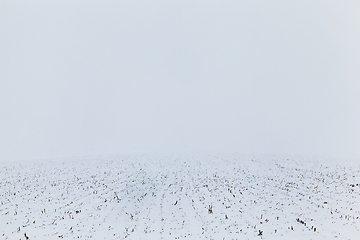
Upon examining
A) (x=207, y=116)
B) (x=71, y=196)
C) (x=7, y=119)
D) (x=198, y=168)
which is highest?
(x=207, y=116)

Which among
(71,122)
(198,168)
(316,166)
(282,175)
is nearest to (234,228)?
(282,175)

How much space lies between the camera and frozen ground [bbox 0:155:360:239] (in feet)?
39.3

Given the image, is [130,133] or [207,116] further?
[207,116]

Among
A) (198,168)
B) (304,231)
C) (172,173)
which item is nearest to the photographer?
(304,231)

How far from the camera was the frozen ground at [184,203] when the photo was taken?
12.0 meters

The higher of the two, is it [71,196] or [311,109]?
[311,109]

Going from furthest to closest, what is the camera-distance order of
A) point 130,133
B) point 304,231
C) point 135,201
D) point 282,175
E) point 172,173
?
point 130,133
point 172,173
point 282,175
point 135,201
point 304,231

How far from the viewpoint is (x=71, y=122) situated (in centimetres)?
12362

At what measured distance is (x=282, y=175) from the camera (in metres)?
21.4

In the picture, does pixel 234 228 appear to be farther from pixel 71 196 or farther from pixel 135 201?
pixel 71 196

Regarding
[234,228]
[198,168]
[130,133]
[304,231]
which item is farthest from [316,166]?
[130,133]

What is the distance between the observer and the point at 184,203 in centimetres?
1581

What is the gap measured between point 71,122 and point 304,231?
13116 centimetres

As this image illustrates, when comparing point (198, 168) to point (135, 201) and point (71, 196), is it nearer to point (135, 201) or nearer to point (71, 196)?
point (135, 201)
